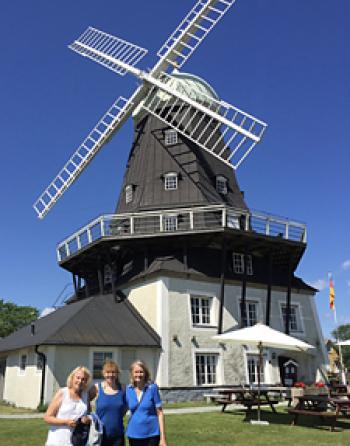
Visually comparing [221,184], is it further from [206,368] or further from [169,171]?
[206,368]

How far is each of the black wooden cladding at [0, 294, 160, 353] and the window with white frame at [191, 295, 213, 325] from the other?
6.73 ft

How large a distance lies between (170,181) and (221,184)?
287 cm

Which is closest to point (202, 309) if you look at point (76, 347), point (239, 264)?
point (239, 264)

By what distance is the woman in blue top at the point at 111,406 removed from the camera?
14.4 feet

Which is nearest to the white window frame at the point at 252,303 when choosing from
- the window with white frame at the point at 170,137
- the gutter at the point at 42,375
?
the gutter at the point at 42,375

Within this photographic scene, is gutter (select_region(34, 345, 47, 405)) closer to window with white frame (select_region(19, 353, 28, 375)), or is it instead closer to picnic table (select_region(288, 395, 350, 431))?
window with white frame (select_region(19, 353, 28, 375))

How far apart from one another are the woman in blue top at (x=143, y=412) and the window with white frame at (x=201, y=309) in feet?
45.1

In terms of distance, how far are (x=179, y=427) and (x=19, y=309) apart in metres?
45.7

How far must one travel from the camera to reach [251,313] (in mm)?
19922

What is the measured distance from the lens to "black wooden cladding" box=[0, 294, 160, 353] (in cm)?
1585

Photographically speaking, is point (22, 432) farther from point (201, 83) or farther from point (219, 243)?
point (201, 83)

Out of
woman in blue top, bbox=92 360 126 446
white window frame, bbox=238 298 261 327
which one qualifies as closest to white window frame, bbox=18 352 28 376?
white window frame, bbox=238 298 261 327

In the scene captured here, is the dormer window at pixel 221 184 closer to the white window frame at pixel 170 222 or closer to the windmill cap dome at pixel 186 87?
the white window frame at pixel 170 222

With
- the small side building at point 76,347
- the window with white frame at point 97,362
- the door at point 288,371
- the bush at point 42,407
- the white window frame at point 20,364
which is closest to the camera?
the bush at point 42,407
